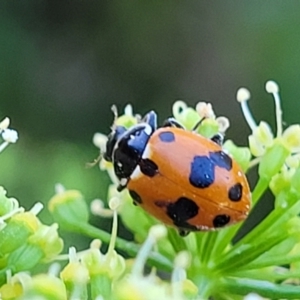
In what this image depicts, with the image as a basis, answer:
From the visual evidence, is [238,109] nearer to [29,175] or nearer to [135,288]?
[29,175]

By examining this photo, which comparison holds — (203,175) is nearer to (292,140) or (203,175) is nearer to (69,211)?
(292,140)

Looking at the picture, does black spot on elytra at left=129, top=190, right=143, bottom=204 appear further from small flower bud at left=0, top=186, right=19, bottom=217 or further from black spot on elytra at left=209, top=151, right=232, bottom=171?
small flower bud at left=0, top=186, right=19, bottom=217

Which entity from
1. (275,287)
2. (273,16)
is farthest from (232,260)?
(273,16)

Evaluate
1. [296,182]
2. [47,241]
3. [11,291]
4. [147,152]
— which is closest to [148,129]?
[147,152]

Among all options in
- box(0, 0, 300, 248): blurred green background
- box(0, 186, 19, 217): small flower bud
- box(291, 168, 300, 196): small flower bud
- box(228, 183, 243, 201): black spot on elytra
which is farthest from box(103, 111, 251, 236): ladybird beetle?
box(0, 0, 300, 248): blurred green background

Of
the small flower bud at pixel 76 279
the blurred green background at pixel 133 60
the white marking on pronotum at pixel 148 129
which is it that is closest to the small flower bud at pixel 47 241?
the small flower bud at pixel 76 279

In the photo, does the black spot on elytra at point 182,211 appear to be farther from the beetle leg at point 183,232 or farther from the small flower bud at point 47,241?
the small flower bud at point 47,241
